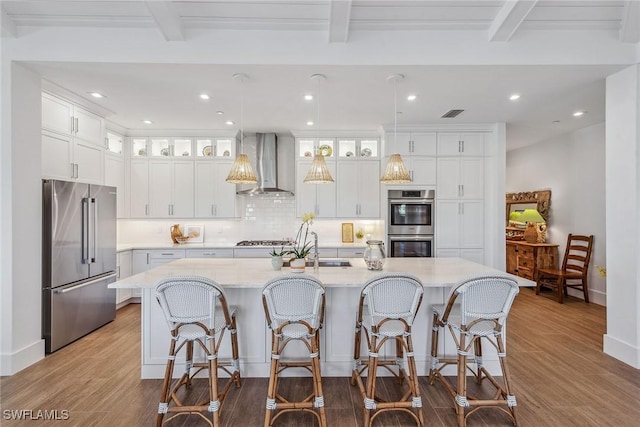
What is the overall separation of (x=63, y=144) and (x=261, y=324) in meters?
3.17

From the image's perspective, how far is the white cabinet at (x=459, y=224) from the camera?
15.6 ft

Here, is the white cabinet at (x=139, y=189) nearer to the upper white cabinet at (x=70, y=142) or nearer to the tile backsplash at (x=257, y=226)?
the tile backsplash at (x=257, y=226)

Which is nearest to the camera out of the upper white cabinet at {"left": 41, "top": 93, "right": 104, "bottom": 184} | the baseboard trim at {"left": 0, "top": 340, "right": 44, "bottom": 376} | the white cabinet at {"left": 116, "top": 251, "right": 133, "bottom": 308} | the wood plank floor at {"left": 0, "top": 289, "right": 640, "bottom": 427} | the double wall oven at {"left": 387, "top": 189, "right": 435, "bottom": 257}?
the wood plank floor at {"left": 0, "top": 289, "right": 640, "bottom": 427}

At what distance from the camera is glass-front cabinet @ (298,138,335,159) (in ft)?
16.9

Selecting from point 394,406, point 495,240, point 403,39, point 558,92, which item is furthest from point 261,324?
point 558,92

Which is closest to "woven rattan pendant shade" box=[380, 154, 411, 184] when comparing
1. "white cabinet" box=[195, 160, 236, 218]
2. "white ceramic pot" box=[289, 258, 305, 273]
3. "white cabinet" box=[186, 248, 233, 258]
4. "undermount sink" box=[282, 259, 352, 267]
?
"undermount sink" box=[282, 259, 352, 267]

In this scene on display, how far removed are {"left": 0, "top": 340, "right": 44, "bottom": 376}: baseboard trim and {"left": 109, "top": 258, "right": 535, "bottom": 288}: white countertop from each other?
1367mm

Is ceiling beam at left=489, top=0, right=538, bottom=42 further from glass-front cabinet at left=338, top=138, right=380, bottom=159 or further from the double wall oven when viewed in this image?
glass-front cabinet at left=338, top=138, right=380, bottom=159

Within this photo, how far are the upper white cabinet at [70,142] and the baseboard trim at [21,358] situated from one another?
176cm

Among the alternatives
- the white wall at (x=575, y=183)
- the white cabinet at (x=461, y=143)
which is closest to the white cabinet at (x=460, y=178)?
the white cabinet at (x=461, y=143)

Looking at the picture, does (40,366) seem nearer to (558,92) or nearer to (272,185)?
(272,185)

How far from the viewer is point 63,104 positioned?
354 centimetres

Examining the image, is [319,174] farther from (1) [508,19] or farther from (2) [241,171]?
(1) [508,19]

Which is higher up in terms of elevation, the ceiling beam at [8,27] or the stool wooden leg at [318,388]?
the ceiling beam at [8,27]
